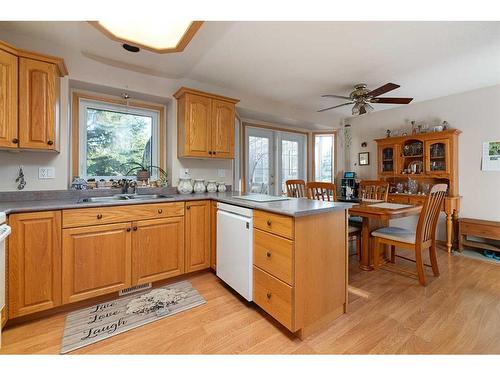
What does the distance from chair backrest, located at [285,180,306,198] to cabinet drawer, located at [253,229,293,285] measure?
1.68 metres

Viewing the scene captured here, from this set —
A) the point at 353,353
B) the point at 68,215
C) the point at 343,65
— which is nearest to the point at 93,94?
the point at 68,215

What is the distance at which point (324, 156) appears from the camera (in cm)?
482

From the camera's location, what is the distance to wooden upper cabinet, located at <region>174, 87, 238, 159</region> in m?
2.54

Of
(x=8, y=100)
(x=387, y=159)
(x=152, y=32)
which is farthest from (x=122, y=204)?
(x=387, y=159)

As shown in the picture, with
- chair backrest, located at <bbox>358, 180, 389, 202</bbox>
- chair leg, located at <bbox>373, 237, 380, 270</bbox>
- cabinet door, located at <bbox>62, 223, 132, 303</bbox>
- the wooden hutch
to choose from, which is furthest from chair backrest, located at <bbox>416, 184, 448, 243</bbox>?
cabinet door, located at <bbox>62, 223, 132, 303</bbox>

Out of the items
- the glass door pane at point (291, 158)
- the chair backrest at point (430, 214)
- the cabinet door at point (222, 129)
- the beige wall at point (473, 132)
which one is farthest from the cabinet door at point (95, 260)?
the beige wall at point (473, 132)

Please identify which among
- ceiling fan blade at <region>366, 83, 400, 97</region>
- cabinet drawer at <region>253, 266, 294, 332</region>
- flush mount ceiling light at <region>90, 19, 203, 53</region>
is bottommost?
cabinet drawer at <region>253, 266, 294, 332</region>

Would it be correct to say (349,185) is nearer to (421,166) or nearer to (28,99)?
(421,166)

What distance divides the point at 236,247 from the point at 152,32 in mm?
1673

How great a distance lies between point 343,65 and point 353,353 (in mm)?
2613

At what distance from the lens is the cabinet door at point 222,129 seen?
106 inches

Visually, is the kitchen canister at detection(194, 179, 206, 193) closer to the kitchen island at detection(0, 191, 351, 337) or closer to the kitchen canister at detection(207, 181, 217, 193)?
the kitchen canister at detection(207, 181, 217, 193)

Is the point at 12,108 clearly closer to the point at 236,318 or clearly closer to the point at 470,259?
the point at 236,318

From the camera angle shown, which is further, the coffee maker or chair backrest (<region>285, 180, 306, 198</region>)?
the coffee maker
